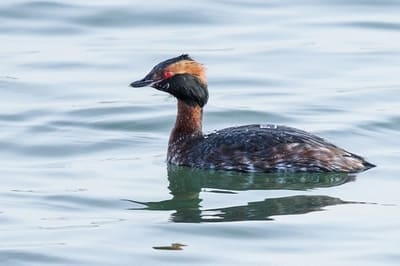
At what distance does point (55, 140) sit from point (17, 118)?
0.92 metres

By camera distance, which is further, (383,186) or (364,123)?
(364,123)

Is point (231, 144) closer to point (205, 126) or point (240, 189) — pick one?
point (240, 189)

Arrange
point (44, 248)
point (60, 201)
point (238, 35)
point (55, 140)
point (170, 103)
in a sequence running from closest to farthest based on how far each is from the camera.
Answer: point (44, 248) → point (60, 201) → point (55, 140) → point (170, 103) → point (238, 35)

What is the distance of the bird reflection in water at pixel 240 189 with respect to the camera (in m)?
13.2

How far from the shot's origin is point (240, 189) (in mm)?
14211

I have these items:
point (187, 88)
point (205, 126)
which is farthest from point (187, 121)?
point (205, 126)

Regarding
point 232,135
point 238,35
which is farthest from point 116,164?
point 238,35

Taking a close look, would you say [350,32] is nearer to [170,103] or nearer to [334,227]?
[170,103]

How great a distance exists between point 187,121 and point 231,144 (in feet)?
2.20

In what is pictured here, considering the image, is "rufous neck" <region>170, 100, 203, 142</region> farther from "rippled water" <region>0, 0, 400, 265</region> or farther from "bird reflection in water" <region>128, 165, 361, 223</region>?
"bird reflection in water" <region>128, 165, 361, 223</region>

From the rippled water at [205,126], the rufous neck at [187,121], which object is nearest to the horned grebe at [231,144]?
the rufous neck at [187,121]

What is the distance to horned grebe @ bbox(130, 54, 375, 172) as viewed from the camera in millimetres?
14617

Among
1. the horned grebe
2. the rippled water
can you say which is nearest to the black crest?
the horned grebe

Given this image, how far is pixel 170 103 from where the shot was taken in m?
17.6
